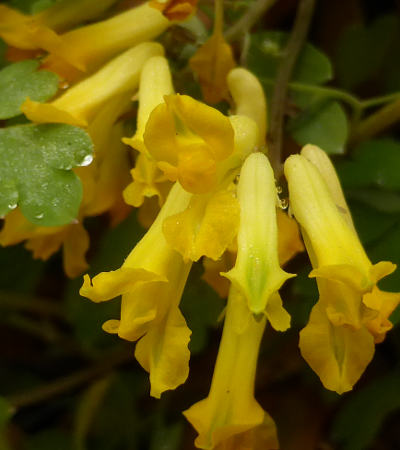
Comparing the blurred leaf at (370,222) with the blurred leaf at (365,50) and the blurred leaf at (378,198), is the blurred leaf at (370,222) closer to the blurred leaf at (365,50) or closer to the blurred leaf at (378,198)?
the blurred leaf at (378,198)

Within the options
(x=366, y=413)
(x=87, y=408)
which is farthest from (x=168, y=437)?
(x=366, y=413)

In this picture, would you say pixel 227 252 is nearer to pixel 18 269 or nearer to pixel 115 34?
pixel 115 34

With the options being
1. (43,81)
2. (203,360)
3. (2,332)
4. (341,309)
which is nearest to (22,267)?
(2,332)

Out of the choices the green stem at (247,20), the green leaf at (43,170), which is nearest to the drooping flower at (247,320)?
the green leaf at (43,170)

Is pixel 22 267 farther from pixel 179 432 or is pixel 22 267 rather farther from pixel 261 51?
pixel 261 51

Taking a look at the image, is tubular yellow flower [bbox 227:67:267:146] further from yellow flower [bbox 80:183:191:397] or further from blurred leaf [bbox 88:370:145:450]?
blurred leaf [bbox 88:370:145:450]

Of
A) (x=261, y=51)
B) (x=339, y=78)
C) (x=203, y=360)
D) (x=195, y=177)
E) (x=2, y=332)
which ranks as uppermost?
(x=195, y=177)

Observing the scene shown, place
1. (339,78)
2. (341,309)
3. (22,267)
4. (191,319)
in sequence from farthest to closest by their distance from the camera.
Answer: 1. (339,78)
2. (22,267)
3. (191,319)
4. (341,309)
